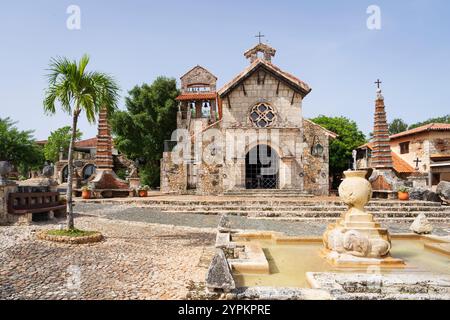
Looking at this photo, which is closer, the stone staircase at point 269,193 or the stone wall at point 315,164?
the stone staircase at point 269,193

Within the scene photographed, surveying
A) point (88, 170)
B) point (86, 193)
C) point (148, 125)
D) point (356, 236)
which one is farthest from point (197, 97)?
point (356, 236)

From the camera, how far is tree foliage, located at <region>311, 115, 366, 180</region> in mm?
34469

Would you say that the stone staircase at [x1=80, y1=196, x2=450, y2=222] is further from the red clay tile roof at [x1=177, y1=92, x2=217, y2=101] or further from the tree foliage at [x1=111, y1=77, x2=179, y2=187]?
the red clay tile roof at [x1=177, y1=92, x2=217, y2=101]

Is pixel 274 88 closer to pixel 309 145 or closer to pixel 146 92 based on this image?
pixel 309 145

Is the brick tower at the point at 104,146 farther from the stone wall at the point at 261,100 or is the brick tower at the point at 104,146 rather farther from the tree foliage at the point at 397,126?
the tree foliage at the point at 397,126

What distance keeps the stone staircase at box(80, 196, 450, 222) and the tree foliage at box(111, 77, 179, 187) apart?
63.4 ft

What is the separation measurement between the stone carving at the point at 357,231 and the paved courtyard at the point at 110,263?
8.79 feet

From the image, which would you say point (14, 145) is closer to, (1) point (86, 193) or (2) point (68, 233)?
(1) point (86, 193)

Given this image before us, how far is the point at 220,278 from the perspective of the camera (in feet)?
13.0

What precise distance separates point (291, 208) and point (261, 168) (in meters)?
7.16

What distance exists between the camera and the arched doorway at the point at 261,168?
21.4 metres

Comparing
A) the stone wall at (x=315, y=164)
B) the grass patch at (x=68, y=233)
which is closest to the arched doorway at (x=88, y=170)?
the stone wall at (x=315, y=164)

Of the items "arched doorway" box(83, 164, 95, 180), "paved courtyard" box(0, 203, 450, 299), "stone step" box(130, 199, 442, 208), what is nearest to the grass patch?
"paved courtyard" box(0, 203, 450, 299)

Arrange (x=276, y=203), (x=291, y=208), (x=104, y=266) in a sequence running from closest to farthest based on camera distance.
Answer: (x=104, y=266), (x=291, y=208), (x=276, y=203)
